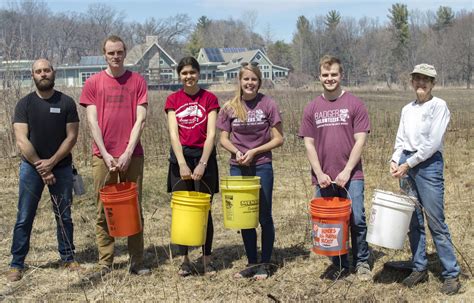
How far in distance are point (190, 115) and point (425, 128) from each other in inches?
70.1

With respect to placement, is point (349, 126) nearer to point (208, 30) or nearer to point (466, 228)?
point (466, 228)

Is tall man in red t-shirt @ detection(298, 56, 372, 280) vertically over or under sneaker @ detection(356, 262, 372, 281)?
over

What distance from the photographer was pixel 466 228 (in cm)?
554

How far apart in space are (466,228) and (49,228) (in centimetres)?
443

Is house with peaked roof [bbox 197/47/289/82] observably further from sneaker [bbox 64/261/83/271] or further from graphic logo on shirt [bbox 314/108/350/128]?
graphic logo on shirt [bbox 314/108/350/128]

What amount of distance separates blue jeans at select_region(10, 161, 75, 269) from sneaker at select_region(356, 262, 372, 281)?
2376 mm

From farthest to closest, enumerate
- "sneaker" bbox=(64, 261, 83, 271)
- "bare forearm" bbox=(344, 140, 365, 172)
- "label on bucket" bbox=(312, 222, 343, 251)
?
"sneaker" bbox=(64, 261, 83, 271), "bare forearm" bbox=(344, 140, 365, 172), "label on bucket" bbox=(312, 222, 343, 251)

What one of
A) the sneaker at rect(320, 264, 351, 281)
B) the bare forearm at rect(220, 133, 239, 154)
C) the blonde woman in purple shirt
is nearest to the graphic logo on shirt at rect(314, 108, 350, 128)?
the blonde woman in purple shirt

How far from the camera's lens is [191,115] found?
14.4 feet

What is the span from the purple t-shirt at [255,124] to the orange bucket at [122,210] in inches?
33.7

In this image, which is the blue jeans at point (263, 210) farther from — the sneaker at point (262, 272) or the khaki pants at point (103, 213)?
the khaki pants at point (103, 213)

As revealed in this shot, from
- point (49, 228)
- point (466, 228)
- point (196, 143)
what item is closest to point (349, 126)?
point (196, 143)

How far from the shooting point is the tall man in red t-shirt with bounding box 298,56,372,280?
4105 millimetres

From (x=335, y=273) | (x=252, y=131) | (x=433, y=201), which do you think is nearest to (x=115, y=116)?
(x=252, y=131)
